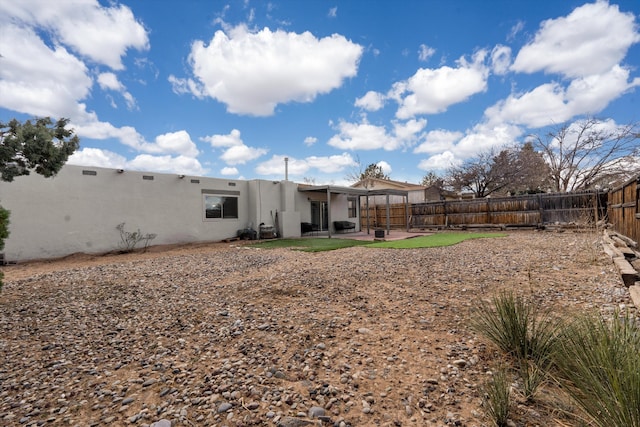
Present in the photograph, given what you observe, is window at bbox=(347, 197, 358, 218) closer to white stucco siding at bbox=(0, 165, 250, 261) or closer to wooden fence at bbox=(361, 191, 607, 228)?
wooden fence at bbox=(361, 191, 607, 228)

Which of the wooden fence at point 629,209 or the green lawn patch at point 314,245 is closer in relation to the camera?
the wooden fence at point 629,209

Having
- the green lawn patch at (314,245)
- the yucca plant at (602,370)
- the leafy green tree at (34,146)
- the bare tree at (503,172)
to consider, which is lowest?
the green lawn patch at (314,245)

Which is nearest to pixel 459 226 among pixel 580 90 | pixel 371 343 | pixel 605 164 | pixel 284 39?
pixel 580 90

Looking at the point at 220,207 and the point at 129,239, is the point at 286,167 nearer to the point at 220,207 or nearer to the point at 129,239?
the point at 220,207

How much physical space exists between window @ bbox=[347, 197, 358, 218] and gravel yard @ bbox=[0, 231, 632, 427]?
13.2 m

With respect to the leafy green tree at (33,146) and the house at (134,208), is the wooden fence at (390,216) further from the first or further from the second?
the leafy green tree at (33,146)

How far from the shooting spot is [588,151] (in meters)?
20.2

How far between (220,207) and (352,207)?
29.3ft

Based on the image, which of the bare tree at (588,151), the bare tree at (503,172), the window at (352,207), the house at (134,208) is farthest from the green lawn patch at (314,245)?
the bare tree at (588,151)

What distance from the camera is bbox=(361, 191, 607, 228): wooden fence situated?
1375 cm

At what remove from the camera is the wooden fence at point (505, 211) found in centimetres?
1375

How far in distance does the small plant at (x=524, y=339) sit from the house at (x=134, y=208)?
12311 millimetres

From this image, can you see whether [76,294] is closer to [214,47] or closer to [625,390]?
[625,390]

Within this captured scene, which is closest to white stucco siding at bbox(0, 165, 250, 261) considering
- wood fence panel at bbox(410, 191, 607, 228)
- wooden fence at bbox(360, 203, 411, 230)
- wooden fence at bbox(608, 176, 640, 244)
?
wooden fence at bbox(360, 203, 411, 230)
